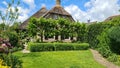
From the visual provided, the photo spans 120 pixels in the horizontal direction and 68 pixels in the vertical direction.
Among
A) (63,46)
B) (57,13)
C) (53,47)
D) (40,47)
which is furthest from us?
(57,13)

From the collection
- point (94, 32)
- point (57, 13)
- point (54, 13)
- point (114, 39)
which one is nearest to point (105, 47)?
point (114, 39)

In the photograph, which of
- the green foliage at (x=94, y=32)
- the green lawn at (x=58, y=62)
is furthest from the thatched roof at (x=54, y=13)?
the green lawn at (x=58, y=62)

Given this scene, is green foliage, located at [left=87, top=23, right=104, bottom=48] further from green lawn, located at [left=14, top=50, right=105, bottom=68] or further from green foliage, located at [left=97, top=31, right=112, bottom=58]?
green lawn, located at [left=14, top=50, right=105, bottom=68]

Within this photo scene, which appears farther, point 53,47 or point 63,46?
point 63,46

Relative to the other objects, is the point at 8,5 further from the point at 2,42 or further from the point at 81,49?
the point at 2,42

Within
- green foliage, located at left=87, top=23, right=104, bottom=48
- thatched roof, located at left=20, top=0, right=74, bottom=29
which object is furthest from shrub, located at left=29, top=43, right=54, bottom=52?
thatched roof, located at left=20, top=0, right=74, bottom=29

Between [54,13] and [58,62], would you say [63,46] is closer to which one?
[58,62]

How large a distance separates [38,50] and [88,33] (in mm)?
9259

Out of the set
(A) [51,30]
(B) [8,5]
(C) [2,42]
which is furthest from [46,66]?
(A) [51,30]

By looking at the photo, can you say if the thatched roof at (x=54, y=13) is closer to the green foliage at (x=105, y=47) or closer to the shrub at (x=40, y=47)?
the shrub at (x=40, y=47)

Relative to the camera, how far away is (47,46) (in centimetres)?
2917

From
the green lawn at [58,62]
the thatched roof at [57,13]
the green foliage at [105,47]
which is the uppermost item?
the thatched roof at [57,13]

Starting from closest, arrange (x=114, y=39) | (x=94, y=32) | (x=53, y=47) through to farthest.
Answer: (x=114, y=39) → (x=53, y=47) → (x=94, y=32)

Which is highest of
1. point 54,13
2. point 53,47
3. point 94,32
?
point 54,13
